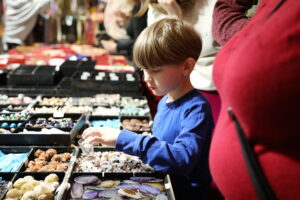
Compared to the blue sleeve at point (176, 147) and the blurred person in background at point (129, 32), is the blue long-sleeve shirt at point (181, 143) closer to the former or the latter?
the blue sleeve at point (176, 147)

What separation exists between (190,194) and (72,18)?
15.1ft

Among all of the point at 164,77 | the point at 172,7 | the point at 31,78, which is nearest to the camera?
the point at 164,77

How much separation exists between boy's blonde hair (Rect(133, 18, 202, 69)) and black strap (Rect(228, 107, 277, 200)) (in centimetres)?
56

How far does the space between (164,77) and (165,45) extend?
127mm

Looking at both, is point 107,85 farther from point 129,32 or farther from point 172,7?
point 129,32

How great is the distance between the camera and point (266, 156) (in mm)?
738

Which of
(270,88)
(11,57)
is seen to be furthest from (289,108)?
(11,57)

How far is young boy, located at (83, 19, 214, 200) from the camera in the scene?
3.90 feet

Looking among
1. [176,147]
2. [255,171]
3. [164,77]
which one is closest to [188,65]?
[164,77]

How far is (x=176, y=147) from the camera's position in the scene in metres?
1.18

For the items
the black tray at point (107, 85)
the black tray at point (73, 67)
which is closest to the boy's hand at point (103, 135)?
the black tray at point (107, 85)

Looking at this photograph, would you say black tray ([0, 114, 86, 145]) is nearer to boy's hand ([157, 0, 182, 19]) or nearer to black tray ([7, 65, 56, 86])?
boy's hand ([157, 0, 182, 19])

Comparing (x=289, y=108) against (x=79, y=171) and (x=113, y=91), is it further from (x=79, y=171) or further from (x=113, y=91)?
(x=113, y=91)

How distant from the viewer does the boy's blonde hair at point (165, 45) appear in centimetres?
124
